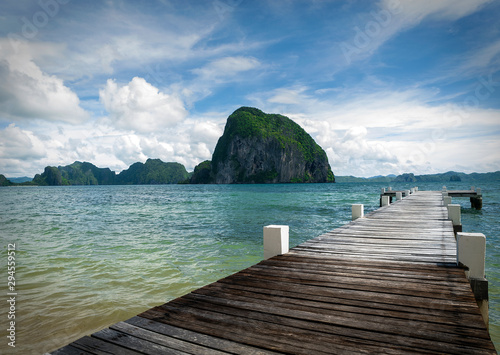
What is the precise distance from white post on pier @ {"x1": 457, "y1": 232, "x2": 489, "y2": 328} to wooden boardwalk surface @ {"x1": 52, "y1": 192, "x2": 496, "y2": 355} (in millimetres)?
234

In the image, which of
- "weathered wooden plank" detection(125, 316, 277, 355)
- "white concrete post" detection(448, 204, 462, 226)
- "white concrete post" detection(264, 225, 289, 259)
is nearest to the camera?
"weathered wooden plank" detection(125, 316, 277, 355)

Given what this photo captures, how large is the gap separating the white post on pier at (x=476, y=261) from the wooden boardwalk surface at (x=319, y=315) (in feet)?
0.77

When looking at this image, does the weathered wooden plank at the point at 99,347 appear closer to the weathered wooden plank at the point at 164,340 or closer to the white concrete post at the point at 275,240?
the weathered wooden plank at the point at 164,340

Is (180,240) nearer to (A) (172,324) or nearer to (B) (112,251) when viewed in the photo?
(B) (112,251)

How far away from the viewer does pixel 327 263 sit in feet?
18.7

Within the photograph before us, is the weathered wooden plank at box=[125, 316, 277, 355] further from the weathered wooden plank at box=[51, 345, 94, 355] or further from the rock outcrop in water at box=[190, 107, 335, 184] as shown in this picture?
the rock outcrop in water at box=[190, 107, 335, 184]

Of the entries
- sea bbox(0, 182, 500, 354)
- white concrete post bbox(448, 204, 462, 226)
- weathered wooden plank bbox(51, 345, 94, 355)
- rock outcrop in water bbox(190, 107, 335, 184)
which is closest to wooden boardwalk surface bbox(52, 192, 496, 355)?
weathered wooden plank bbox(51, 345, 94, 355)

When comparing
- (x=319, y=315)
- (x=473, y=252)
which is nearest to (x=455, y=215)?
(x=473, y=252)

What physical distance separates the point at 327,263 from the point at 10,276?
9906mm

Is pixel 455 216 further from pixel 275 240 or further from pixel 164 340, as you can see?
pixel 164 340

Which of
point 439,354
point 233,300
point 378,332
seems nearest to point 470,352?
point 439,354

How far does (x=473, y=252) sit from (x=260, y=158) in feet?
522

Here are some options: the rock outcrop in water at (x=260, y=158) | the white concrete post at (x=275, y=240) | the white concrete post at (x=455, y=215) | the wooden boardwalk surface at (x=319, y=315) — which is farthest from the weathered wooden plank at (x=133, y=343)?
the rock outcrop in water at (x=260, y=158)

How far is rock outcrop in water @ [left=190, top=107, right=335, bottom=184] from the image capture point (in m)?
162
